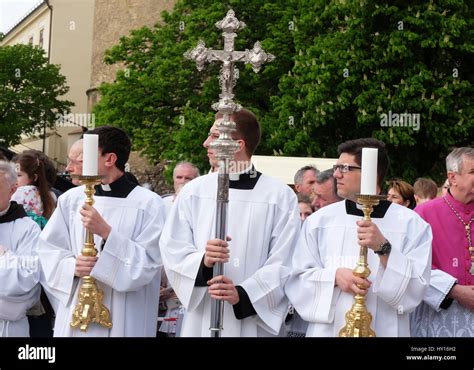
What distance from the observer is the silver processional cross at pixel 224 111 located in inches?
189

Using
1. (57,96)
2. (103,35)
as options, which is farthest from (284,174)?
(57,96)

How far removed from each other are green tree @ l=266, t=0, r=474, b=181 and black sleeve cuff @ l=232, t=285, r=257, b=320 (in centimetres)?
1759

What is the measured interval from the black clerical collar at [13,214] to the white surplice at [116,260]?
40 centimetres

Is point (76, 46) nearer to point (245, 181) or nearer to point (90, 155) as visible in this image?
point (245, 181)

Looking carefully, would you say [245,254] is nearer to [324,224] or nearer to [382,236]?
[324,224]

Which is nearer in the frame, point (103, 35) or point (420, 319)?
point (420, 319)

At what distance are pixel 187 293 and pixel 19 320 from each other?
4.33 feet

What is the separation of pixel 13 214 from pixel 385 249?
95.2 inches

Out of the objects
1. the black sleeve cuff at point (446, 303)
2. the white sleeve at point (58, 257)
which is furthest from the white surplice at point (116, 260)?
the black sleeve cuff at point (446, 303)

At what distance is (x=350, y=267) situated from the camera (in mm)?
5234

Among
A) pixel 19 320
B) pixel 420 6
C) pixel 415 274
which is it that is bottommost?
pixel 19 320

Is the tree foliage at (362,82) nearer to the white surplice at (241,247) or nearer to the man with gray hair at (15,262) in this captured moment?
the man with gray hair at (15,262)
